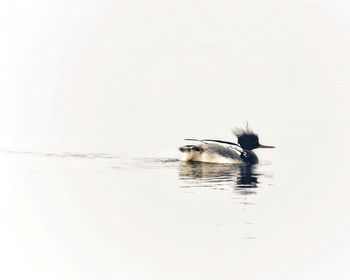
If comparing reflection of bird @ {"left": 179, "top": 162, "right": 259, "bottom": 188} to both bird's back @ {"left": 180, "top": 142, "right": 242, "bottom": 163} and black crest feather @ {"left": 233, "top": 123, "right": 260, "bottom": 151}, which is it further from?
black crest feather @ {"left": 233, "top": 123, "right": 260, "bottom": 151}

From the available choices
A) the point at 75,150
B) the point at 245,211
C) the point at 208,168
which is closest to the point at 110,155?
the point at 75,150

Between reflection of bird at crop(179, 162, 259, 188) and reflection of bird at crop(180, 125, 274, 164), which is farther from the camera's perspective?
reflection of bird at crop(180, 125, 274, 164)

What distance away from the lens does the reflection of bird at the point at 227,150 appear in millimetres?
12906

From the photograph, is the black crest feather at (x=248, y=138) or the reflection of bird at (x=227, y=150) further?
the black crest feather at (x=248, y=138)

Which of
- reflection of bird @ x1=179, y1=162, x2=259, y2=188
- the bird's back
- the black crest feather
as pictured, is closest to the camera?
reflection of bird @ x1=179, y1=162, x2=259, y2=188

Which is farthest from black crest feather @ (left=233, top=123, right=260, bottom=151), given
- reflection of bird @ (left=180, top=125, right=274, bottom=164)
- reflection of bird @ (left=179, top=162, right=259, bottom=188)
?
reflection of bird @ (left=179, top=162, right=259, bottom=188)

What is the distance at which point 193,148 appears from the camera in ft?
42.2

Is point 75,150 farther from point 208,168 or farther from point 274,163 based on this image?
point 274,163

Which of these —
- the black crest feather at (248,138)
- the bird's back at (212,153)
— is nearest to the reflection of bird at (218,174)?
the bird's back at (212,153)

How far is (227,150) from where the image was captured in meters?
13.2

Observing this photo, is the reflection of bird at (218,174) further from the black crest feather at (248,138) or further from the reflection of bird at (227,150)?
the black crest feather at (248,138)

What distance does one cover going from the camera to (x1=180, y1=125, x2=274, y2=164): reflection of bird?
12.9m

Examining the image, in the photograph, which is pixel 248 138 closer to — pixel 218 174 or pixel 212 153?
pixel 212 153

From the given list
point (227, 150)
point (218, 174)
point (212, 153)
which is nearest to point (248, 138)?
point (227, 150)
